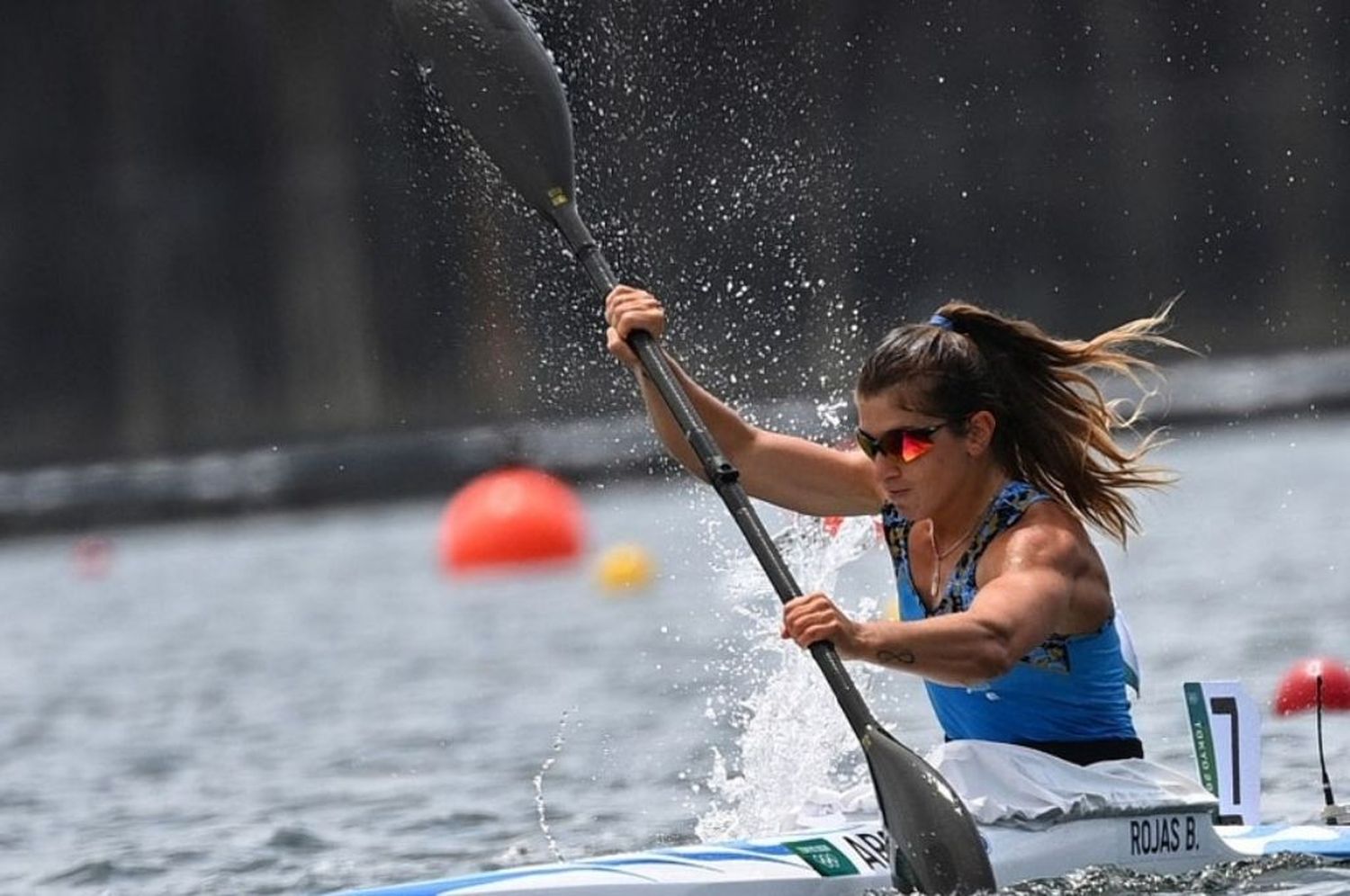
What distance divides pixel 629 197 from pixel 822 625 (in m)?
13.2

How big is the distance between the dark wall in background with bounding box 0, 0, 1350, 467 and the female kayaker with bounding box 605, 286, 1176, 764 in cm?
1258

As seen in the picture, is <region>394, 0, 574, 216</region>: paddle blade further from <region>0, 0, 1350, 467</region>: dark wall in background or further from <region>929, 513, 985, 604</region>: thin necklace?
<region>0, 0, 1350, 467</region>: dark wall in background

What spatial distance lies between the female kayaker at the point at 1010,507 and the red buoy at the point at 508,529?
10.1 metres

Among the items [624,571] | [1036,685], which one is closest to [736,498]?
[1036,685]

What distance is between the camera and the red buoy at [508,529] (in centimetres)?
1527

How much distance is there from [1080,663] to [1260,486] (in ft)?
38.4

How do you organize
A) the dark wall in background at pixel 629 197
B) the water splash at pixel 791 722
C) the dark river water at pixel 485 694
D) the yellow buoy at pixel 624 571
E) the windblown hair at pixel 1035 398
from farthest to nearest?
the dark wall in background at pixel 629 197 < the yellow buoy at pixel 624 571 < the dark river water at pixel 485 694 < the water splash at pixel 791 722 < the windblown hair at pixel 1035 398

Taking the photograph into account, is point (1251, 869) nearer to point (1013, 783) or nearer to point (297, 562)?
point (1013, 783)

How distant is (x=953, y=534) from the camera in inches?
199

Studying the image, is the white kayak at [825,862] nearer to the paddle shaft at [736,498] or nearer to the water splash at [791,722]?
the paddle shaft at [736,498]

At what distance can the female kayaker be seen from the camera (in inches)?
192

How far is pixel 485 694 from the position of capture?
33.8 feet

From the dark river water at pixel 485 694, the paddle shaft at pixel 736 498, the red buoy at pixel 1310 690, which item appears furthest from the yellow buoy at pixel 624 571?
the paddle shaft at pixel 736 498

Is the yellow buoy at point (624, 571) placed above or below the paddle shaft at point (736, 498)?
above
